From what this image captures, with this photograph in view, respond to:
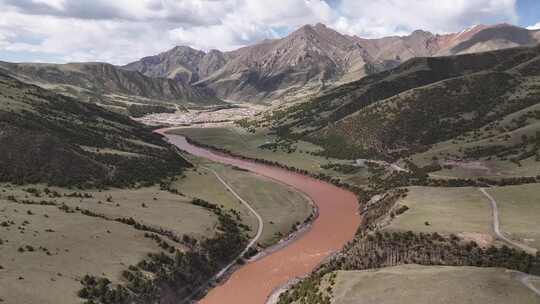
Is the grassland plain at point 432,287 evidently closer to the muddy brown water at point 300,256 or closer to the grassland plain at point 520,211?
the muddy brown water at point 300,256

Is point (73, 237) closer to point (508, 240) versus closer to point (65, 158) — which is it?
point (65, 158)

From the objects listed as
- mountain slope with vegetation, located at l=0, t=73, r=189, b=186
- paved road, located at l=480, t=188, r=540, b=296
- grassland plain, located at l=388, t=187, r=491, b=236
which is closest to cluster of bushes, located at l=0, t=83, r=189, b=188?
mountain slope with vegetation, located at l=0, t=73, r=189, b=186

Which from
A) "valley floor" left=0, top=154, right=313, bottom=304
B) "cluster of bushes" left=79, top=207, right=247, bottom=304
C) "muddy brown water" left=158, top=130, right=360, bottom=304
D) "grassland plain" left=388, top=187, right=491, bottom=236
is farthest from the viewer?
"grassland plain" left=388, top=187, right=491, bottom=236

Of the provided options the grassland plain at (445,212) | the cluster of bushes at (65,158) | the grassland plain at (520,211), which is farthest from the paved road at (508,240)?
the cluster of bushes at (65,158)

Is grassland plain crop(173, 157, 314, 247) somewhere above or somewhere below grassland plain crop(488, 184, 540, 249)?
below

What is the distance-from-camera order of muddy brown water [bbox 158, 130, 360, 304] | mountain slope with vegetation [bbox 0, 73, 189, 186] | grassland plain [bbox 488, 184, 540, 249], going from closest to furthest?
grassland plain [bbox 488, 184, 540, 249], muddy brown water [bbox 158, 130, 360, 304], mountain slope with vegetation [bbox 0, 73, 189, 186]

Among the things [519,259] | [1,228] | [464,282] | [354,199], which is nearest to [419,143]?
[354,199]

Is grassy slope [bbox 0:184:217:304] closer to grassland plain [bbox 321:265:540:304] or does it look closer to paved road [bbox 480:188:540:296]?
grassland plain [bbox 321:265:540:304]

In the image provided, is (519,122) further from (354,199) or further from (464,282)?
(464,282)
